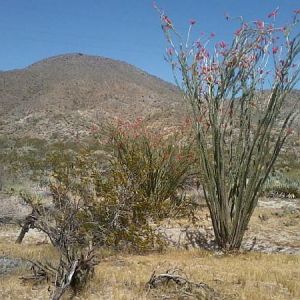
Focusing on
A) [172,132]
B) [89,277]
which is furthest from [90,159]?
[172,132]

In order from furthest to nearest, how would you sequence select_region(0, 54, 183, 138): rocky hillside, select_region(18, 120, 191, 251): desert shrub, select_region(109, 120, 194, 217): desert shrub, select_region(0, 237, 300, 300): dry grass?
select_region(0, 54, 183, 138): rocky hillside < select_region(109, 120, 194, 217): desert shrub < select_region(18, 120, 191, 251): desert shrub < select_region(0, 237, 300, 300): dry grass

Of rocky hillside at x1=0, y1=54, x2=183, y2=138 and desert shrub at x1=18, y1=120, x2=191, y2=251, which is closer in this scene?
desert shrub at x1=18, y1=120, x2=191, y2=251

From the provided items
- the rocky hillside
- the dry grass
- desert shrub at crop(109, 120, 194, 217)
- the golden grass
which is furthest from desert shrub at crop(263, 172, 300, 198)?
the rocky hillside

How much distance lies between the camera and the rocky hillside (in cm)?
4375

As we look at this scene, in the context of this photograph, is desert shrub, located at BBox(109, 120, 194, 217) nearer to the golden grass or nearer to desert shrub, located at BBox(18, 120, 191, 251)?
desert shrub, located at BBox(18, 120, 191, 251)

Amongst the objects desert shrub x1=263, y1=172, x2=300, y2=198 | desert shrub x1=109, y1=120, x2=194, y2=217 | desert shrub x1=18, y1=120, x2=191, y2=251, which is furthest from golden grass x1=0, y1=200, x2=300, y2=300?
desert shrub x1=263, y1=172, x2=300, y2=198

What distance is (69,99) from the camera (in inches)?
2101

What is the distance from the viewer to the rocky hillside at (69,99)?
43.8 metres

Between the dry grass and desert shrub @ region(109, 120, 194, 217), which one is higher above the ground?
desert shrub @ region(109, 120, 194, 217)

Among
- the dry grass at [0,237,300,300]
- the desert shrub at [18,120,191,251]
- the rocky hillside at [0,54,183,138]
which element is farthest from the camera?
the rocky hillside at [0,54,183,138]

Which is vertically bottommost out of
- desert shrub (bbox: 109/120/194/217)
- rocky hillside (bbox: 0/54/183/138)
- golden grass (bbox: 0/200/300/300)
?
golden grass (bbox: 0/200/300/300)

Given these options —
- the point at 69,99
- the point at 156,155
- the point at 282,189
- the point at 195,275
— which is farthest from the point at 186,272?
the point at 69,99

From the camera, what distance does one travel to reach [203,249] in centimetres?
883

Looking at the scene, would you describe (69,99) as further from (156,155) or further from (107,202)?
(107,202)
